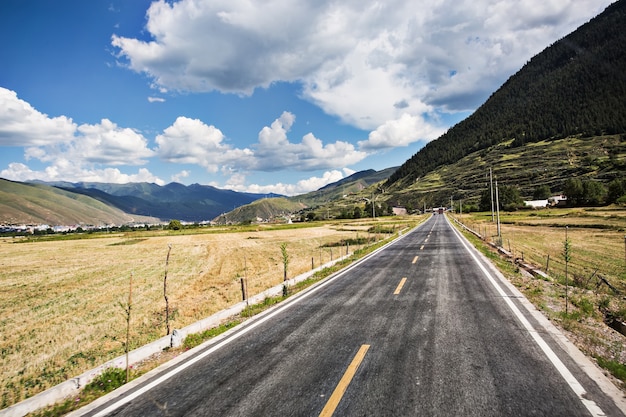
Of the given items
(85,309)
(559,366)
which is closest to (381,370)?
(559,366)

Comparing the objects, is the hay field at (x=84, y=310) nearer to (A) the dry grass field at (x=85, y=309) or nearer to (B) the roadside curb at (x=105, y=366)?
(A) the dry grass field at (x=85, y=309)

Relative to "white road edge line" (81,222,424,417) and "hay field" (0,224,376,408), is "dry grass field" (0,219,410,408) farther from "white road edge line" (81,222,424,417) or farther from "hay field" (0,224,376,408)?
"white road edge line" (81,222,424,417)

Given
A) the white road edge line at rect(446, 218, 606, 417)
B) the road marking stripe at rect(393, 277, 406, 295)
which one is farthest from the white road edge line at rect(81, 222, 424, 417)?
the white road edge line at rect(446, 218, 606, 417)

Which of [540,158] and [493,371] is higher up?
[540,158]

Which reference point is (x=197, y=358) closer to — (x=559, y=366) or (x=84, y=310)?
(x=559, y=366)

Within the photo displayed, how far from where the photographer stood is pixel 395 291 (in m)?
12.2

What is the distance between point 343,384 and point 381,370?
2.78 ft

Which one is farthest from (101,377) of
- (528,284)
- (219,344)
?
(528,284)

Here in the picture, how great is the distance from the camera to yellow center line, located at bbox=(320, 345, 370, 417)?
4.70 m

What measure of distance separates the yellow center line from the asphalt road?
18 millimetres

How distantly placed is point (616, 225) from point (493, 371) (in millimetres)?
56825

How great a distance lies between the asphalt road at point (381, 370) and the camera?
481cm

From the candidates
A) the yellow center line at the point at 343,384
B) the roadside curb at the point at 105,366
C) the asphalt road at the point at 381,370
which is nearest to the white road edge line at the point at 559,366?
the asphalt road at the point at 381,370

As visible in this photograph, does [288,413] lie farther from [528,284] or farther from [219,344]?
[528,284]
